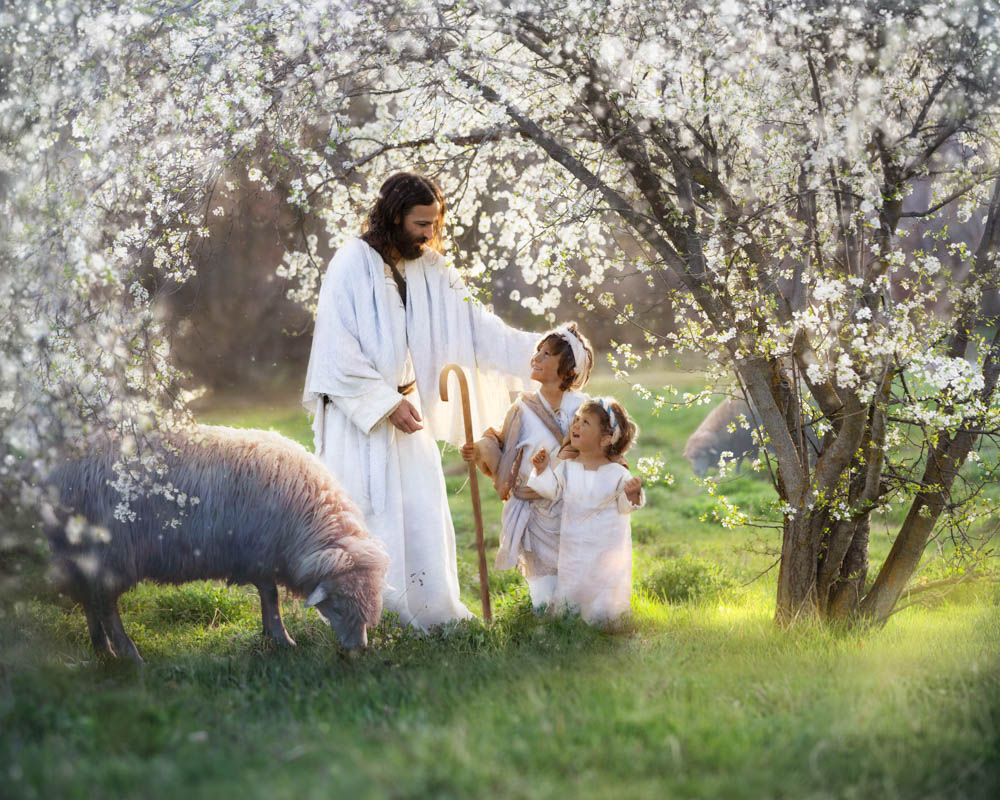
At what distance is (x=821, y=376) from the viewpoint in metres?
4.30

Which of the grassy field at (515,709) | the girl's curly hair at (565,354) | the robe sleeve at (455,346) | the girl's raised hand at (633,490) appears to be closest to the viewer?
the grassy field at (515,709)

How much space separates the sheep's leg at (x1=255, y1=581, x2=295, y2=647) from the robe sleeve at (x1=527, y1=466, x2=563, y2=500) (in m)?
1.44

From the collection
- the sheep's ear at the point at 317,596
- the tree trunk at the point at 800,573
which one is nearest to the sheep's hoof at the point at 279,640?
the sheep's ear at the point at 317,596

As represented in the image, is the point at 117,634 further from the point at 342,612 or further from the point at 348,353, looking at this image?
the point at 348,353

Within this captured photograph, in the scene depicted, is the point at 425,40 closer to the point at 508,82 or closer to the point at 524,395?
the point at 508,82

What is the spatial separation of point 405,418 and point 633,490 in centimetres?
126

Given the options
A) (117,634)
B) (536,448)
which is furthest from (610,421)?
(117,634)

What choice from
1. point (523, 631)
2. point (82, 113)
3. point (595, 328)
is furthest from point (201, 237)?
point (595, 328)

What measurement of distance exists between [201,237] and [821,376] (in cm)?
321

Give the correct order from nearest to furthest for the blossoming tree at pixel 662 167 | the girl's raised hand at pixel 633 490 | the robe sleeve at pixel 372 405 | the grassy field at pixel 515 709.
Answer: the grassy field at pixel 515 709 < the blossoming tree at pixel 662 167 < the girl's raised hand at pixel 633 490 < the robe sleeve at pixel 372 405

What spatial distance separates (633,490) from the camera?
485 cm

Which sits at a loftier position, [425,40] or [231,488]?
[425,40]

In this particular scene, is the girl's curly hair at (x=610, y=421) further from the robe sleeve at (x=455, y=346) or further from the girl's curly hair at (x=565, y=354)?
the robe sleeve at (x=455, y=346)

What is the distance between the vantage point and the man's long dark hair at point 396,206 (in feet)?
16.9
